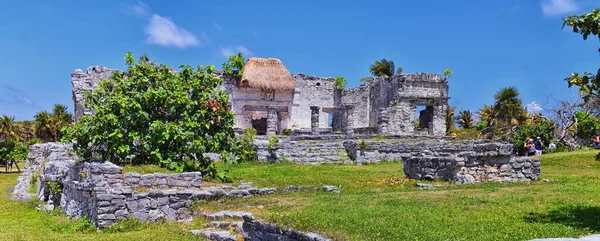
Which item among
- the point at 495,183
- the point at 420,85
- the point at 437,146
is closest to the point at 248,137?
the point at 495,183

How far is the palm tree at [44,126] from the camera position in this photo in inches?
1669

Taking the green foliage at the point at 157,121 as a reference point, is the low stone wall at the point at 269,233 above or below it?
below

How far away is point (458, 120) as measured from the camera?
1850 inches

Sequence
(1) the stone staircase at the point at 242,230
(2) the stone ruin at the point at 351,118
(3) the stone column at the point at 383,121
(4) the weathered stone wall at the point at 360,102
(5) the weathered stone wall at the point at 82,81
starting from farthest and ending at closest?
(4) the weathered stone wall at the point at 360,102, (3) the stone column at the point at 383,121, (5) the weathered stone wall at the point at 82,81, (2) the stone ruin at the point at 351,118, (1) the stone staircase at the point at 242,230

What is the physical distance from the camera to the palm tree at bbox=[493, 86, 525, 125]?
36.7 m

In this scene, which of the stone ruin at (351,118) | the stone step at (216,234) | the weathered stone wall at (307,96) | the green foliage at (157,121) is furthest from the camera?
the weathered stone wall at (307,96)

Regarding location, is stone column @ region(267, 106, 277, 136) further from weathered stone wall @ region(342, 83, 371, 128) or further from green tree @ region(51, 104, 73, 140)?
green tree @ region(51, 104, 73, 140)

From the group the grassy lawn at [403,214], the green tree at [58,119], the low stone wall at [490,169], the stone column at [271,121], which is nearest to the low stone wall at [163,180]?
the grassy lawn at [403,214]

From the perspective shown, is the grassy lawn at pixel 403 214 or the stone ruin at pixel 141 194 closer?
the grassy lawn at pixel 403 214

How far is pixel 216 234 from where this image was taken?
326 inches

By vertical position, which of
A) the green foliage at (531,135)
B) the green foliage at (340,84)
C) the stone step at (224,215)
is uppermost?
the green foliage at (340,84)

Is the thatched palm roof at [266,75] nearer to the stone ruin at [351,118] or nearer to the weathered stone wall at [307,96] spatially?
the stone ruin at [351,118]

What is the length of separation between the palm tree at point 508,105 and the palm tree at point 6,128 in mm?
34655

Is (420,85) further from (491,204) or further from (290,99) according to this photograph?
(491,204)
